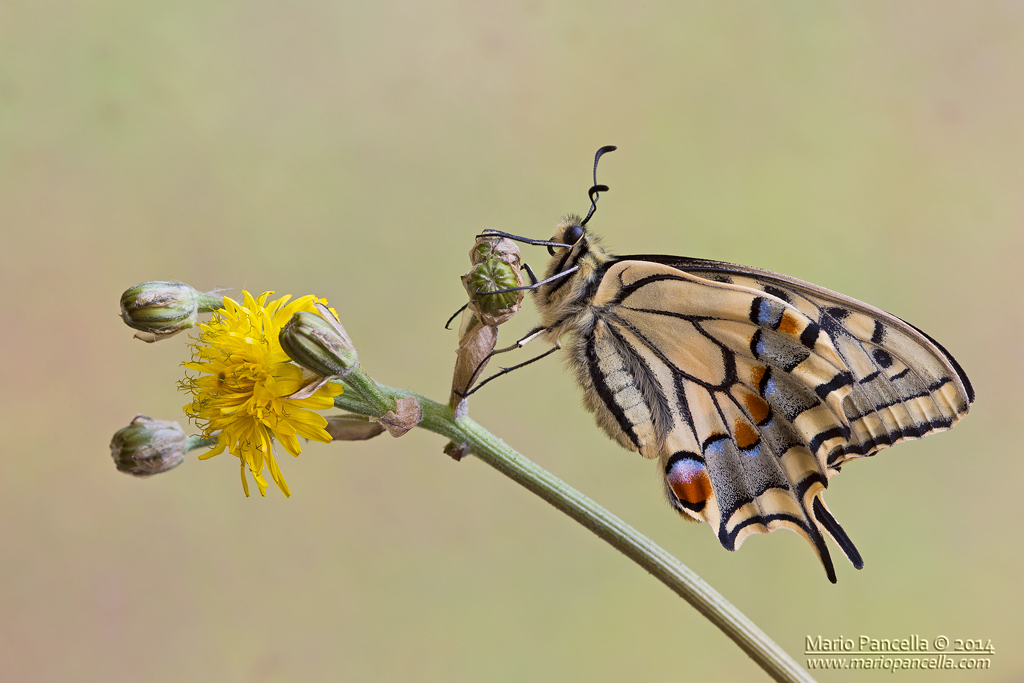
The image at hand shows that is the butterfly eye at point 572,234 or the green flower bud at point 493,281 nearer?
the green flower bud at point 493,281

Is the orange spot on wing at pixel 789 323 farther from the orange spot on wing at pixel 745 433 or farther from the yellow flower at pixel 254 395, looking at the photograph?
the yellow flower at pixel 254 395

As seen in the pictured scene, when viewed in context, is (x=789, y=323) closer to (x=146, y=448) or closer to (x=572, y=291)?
(x=572, y=291)

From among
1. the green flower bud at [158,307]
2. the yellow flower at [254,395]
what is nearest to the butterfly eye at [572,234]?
the yellow flower at [254,395]

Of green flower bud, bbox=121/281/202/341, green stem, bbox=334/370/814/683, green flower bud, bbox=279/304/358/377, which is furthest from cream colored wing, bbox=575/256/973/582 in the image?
green flower bud, bbox=121/281/202/341

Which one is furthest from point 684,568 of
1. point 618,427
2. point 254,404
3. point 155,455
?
point 155,455

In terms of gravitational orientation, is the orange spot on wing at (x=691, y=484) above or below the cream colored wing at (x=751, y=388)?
below

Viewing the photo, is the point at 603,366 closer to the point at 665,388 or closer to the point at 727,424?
the point at 665,388

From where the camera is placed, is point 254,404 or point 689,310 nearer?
point 254,404

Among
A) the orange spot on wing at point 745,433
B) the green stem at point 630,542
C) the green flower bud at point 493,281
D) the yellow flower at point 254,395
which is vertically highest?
the green flower bud at point 493,281

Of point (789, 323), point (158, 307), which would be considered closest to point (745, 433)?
point (789, 323)
